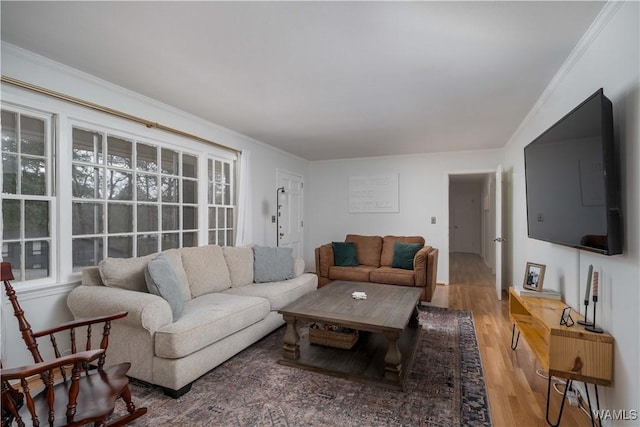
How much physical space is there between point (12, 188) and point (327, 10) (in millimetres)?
2502

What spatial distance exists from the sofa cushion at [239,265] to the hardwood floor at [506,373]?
2.45 m

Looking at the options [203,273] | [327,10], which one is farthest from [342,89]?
[203,273]

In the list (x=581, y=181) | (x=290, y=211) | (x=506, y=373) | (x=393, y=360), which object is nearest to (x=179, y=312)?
(x=393, y=360)

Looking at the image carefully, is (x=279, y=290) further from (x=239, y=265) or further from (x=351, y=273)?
(x=351, y=273)

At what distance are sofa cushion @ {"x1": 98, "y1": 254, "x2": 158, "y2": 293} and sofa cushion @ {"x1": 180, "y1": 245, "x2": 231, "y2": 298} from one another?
1.69 feet

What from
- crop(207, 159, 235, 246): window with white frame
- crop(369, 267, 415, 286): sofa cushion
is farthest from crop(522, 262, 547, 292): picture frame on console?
crop(207, 159, 235, 246): window with white frame

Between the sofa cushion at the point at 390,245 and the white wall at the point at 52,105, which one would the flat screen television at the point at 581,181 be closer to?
the sofa cushion at the point at 390,245

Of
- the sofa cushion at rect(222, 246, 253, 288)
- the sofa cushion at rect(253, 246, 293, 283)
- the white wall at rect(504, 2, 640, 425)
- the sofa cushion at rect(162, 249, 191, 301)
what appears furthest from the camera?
the sofa cushion at rect(253, 246, 293, 283)

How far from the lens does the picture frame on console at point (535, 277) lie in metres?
2.47

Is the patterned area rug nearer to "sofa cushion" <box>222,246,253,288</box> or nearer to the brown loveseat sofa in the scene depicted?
"sofa cushion" <box>222,246,253,288</box>

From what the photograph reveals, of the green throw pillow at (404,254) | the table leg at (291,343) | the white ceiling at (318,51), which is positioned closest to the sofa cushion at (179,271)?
the table leg at (291,343)

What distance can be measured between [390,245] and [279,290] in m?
2.39

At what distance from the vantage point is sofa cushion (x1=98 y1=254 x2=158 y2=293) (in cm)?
235

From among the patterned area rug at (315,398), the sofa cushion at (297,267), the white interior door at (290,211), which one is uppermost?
the white interior door at (290,211)
